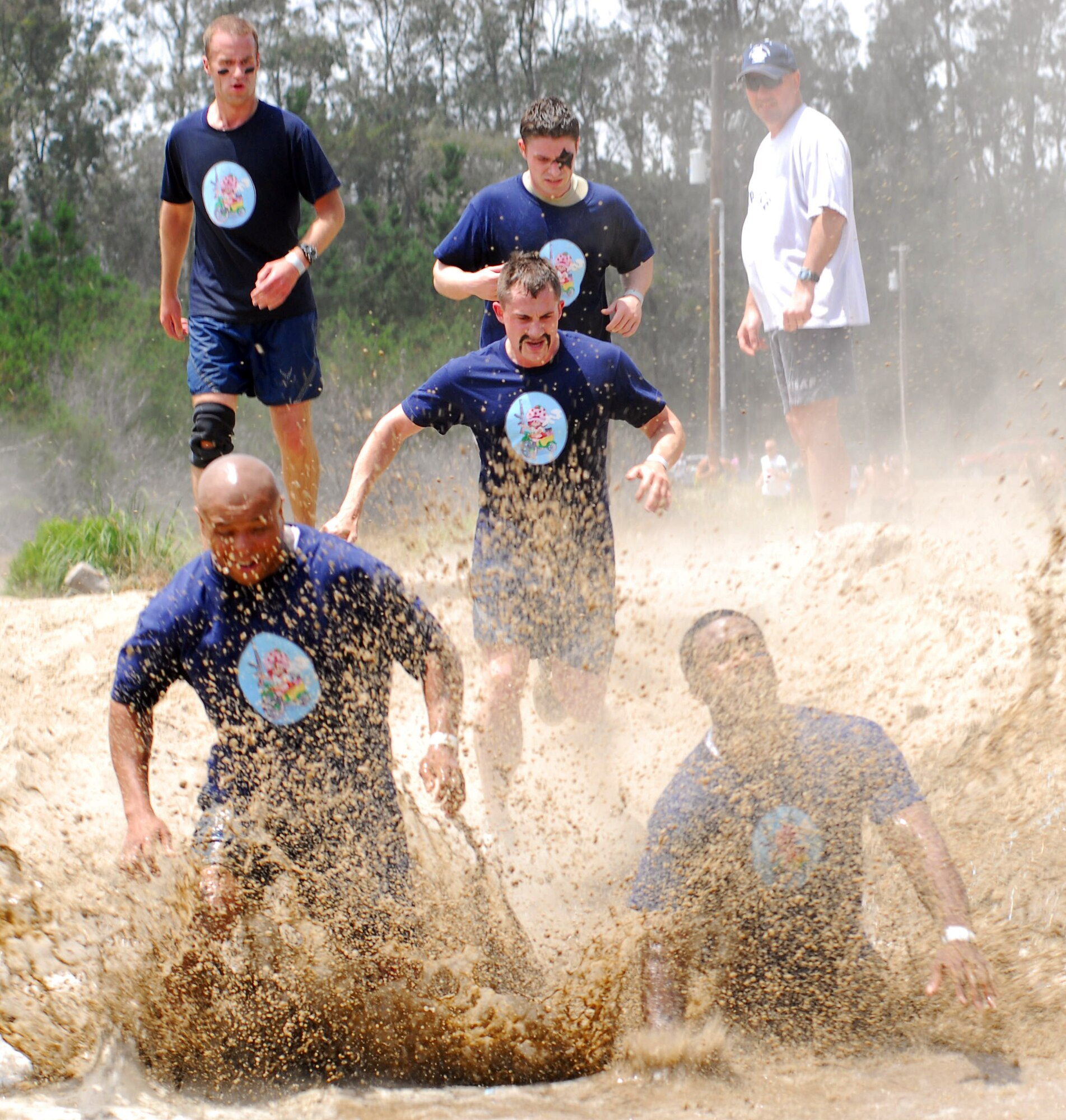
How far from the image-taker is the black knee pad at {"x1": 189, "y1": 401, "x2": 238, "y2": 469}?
190 inches

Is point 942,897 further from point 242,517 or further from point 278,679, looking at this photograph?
point 242,517

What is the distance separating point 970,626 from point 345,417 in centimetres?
1057

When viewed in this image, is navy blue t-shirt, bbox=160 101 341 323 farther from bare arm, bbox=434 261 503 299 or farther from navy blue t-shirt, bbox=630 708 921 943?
navy blue t-shirt, bbox=630 708 921 943

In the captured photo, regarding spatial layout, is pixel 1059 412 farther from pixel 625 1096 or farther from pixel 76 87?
pixel 76 87

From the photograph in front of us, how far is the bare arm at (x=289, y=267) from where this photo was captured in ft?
15.5

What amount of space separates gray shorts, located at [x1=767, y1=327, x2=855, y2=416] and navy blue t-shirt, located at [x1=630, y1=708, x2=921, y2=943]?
2406 mm

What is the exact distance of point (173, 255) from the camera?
5.09 m

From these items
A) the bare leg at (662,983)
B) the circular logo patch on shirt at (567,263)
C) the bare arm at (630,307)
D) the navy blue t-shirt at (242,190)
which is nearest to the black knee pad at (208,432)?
the navy blue t-shirt at (242,190)

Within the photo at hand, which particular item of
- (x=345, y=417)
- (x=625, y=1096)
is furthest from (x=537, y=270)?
(x=345, y=417)

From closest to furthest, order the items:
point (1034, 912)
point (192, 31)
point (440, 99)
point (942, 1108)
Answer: point (942, 1108) < point (1034, 912) < point (192, 31) < point (440, 99)

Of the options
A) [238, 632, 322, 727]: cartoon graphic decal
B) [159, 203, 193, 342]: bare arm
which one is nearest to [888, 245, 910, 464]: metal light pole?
[159, 203, 193, 342]: bare arm

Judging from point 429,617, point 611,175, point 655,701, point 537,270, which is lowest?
point 655,701

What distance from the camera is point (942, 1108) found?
8.75ft

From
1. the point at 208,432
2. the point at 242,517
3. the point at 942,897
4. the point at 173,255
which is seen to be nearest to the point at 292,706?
the point at 242,517
